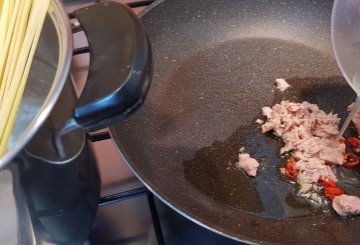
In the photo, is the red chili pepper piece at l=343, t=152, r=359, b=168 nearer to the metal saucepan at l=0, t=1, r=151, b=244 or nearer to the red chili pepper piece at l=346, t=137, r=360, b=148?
the red chili pepper piece at l=346, t=137, r=360, b=148

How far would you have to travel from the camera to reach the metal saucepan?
36cm

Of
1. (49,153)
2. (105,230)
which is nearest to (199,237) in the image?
(105,230)

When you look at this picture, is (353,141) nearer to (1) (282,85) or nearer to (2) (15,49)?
(1) (282,85)

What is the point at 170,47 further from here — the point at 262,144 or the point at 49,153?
the point at 49,153

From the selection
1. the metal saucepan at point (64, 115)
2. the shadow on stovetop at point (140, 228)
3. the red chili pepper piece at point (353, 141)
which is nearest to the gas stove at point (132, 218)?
the shadow on stovetop at point (140, 228)

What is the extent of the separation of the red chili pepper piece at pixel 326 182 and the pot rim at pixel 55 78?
38 cm

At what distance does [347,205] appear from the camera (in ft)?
1.78

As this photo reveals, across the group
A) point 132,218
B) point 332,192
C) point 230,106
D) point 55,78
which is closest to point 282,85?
point 230,106

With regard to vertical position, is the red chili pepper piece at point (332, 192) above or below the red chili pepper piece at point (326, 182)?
below

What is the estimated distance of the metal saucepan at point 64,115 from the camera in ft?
1.18

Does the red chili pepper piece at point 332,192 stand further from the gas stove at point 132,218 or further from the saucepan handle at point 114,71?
the saucepan handle at point 114,71

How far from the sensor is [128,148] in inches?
23.0

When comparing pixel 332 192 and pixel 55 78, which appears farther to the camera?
pixel 332 192

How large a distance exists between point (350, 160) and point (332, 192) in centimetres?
7
